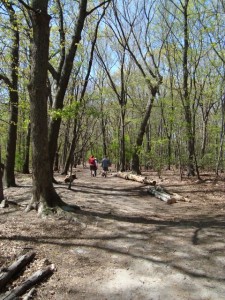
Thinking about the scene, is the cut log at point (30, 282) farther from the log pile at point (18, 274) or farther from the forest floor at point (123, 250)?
the forest floor at point (123, 250)

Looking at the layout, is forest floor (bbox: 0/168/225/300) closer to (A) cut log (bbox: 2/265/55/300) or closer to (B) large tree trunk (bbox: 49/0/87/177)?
(A) cut log (bbox: 2/265/55/300)

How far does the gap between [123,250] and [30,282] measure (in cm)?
197

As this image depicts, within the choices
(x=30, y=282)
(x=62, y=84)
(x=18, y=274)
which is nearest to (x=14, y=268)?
(x=18, y=274)

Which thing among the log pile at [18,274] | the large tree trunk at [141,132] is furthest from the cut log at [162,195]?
the log pile at [18,274]

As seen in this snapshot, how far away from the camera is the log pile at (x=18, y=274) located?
4543mm

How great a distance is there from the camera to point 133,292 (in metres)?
4.64

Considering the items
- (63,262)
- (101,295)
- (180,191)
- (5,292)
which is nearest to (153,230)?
(63,262)

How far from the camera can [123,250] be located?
6199mm

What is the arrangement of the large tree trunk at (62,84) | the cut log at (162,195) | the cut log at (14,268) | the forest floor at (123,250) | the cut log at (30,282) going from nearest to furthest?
1. the cut log at (30,282)
2. the forest floor at (123,250)
3. the cut log at (14,268)
4. the large tree trunk at (62,84)
5. the cut log at (162,195)

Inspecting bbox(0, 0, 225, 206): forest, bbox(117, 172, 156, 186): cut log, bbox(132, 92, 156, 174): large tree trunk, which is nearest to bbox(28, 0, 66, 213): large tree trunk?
bbox(0, 0, 225, 206): forest

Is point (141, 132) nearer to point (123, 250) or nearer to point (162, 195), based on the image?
point (162, 195)

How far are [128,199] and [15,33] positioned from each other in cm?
876

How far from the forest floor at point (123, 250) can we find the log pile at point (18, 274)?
0.35 feet

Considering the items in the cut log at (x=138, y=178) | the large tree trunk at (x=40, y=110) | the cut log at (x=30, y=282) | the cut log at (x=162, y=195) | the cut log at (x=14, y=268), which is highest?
the large tree trunk at (x=40, y=110)
